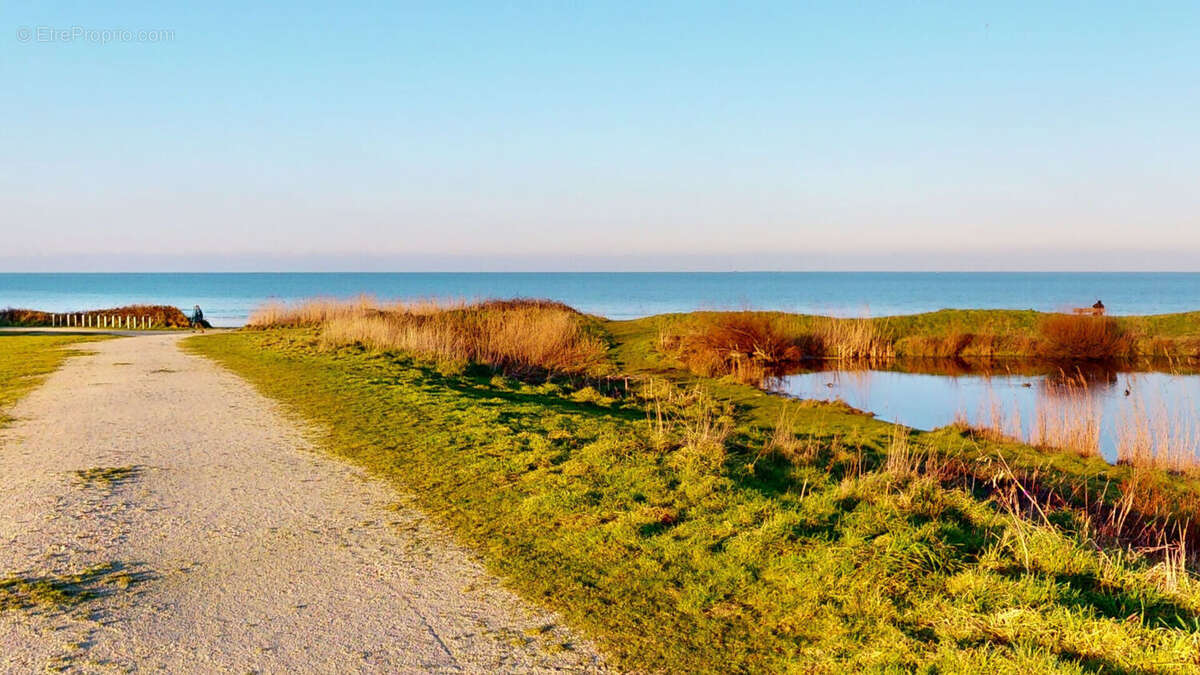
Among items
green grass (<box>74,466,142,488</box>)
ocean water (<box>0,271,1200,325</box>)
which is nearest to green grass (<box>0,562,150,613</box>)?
green grass (<box>74,466,142,488</box>)

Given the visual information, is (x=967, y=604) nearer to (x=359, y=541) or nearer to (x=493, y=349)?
(x=359, y=541)

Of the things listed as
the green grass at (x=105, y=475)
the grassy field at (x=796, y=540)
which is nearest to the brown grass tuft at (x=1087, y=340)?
the grassy field at (x=796, y=540)

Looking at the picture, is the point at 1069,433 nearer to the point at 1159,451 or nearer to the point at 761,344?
the point at 1159,451

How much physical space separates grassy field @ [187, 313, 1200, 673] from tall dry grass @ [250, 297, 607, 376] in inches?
325

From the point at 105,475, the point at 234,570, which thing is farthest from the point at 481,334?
the point at 234,570

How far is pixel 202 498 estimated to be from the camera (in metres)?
8.17

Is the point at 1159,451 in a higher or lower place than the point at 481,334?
lower

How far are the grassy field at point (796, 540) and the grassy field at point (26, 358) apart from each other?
22.0 ft

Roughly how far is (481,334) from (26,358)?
11217 mm

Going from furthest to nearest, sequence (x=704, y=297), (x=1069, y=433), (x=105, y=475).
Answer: (x=704, y=297), (x=1069, y=433), (x=105, y=475)

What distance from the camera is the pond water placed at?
44.6 feet

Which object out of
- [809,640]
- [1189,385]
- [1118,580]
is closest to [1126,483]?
[1118,580]

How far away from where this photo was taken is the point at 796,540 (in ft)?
21.5

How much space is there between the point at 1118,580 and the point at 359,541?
5.34 metres
